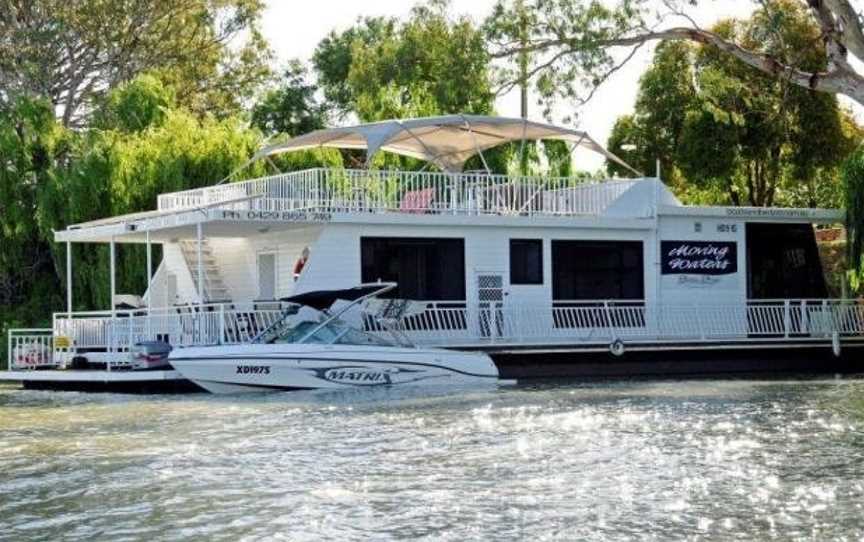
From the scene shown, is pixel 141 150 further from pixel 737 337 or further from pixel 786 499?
pixel 786 499

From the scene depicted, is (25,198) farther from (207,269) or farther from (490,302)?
(490,302)

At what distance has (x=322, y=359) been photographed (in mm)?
23156

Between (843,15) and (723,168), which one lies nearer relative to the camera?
(843,15)

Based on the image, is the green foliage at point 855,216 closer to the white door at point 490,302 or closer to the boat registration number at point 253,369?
the white door at point 490,302

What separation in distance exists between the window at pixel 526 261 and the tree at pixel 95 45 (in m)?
20.6

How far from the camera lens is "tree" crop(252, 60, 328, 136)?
189 feet

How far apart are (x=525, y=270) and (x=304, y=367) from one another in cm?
672

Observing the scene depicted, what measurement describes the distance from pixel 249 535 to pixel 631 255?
755 inches

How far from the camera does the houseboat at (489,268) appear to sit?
2570cm

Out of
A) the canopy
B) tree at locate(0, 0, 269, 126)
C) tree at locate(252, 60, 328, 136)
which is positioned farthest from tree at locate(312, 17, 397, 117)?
the canopy

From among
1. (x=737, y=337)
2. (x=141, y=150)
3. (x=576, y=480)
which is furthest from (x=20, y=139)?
(x=576, y=480)

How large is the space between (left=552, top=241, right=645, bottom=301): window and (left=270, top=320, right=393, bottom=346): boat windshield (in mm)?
6197

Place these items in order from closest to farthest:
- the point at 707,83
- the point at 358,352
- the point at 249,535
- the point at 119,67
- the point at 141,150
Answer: the point at 249,535 → the point at 358,352 → the point at 707,83 → the point at 141,150 → the point at 119,67

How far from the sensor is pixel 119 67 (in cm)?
4681
